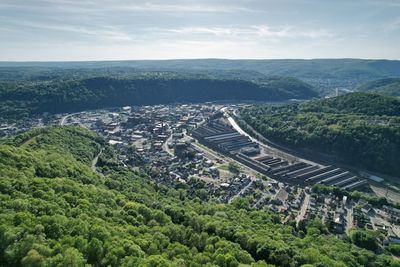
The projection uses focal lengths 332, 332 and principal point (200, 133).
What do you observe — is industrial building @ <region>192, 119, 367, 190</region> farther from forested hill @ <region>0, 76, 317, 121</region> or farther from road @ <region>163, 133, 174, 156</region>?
forested hill @ <region>0, 76, 317, 121</region>

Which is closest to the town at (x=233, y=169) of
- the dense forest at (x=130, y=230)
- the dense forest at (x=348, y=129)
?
the dense forest at (x=130, y=230)

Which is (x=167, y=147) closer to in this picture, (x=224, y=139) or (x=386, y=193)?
(x=224, y=139)

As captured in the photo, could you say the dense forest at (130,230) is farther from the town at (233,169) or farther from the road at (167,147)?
the road at (167,147)

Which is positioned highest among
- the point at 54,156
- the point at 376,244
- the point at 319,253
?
the point at 54,156

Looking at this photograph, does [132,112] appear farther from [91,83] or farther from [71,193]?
[71,193]

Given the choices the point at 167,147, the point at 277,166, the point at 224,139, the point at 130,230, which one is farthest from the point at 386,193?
the point at 130,230

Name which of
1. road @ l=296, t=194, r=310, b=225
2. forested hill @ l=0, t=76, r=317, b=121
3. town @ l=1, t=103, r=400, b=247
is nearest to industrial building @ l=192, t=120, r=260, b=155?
town @ l=1, t=103, r=400, b=247

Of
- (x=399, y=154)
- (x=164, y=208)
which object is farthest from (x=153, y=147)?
(x=399, y=154)
